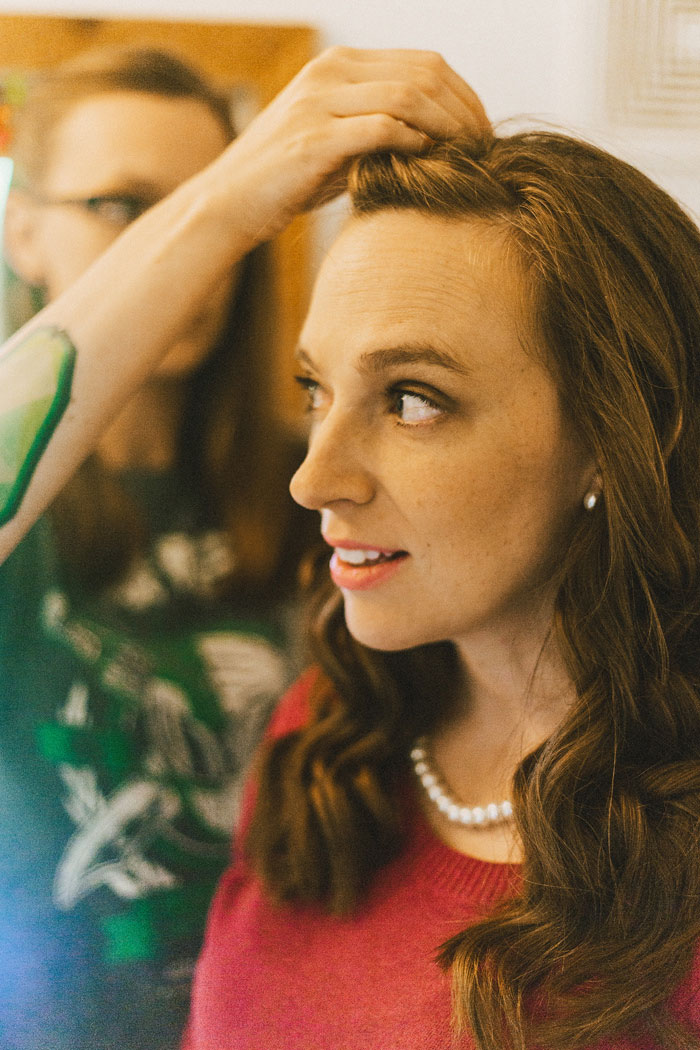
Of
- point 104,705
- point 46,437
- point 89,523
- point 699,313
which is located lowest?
point 104,705

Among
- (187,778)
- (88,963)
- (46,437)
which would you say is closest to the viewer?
(46,437)

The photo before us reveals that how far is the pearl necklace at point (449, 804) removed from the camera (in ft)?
2.54

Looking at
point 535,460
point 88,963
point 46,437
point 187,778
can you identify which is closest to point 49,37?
point 46,437

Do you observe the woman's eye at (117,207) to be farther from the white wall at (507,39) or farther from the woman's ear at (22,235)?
the white wall at (507,39)

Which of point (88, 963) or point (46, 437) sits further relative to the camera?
A: point (88, 963)

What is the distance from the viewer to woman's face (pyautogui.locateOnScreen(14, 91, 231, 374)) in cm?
95

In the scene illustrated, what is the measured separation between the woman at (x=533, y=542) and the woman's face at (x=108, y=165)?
32 centimetres

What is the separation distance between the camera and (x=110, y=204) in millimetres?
959

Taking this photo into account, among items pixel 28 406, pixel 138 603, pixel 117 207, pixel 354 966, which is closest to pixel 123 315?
pixel 28 406

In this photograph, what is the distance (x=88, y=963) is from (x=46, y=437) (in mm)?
520

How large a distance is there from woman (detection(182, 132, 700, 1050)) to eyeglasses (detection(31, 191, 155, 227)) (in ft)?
1.09

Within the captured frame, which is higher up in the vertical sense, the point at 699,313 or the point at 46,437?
the point at 699,313

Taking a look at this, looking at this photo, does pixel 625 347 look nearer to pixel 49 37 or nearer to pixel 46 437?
pixel 46 437

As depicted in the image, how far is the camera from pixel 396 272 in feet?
2.25
